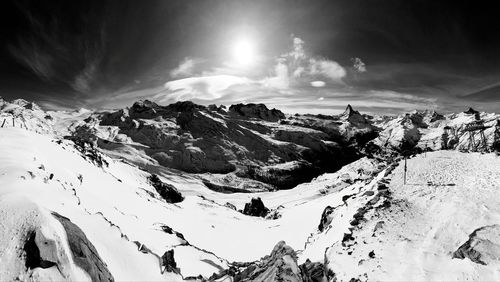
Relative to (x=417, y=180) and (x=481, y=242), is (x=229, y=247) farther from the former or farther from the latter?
(x=481, y=242)

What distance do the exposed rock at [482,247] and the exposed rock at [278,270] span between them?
35.8 feet

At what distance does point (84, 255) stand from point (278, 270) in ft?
39.6

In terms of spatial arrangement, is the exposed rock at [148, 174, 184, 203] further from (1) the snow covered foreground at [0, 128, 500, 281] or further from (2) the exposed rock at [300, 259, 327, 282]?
(2) the exposed rock at [300, 259, 327, 282]

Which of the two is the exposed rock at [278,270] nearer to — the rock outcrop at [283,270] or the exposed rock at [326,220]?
the rock outcrop at [283,270]

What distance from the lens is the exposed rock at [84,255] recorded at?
17094 mm

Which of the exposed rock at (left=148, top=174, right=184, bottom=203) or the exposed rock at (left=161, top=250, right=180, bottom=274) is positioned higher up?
the exposed rock at (left=161, top=250, right=180, bottom=274)

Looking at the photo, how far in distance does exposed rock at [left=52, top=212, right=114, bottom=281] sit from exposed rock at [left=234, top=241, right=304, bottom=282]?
9.68 meters

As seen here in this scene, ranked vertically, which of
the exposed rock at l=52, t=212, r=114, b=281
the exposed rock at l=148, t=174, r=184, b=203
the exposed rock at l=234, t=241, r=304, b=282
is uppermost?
the exposed rock at l=52, t=212, r=114, b=281

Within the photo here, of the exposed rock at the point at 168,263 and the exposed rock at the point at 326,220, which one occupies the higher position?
the exposed rock at the point at 168,263

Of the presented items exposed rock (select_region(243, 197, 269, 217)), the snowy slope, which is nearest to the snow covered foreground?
the snowy slope

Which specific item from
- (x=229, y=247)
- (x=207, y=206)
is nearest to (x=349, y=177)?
(x=207, y=206)

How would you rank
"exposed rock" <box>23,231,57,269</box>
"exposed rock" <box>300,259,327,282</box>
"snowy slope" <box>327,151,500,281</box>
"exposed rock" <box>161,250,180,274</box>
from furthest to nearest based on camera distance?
1. "exposed rock" <box>161,250,180,274</box>
2. "exposed rock" <box>300,259,327,282</box>
3. "snowy slope" <box>327,151,500,281</box>
4. "exposed rock" <box>23,231,57,269</box>

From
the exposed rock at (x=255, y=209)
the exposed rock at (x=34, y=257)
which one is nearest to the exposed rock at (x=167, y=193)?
the exposed rock at (x=255, y=209)

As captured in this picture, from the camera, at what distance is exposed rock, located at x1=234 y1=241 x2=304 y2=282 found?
19469 millimetres
